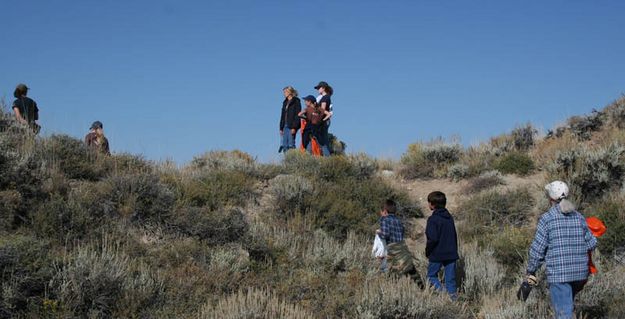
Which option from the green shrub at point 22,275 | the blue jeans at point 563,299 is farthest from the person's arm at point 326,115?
the blue jeans at point 563,299

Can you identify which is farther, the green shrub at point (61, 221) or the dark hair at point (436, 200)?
the dark hair at point (436, 200)

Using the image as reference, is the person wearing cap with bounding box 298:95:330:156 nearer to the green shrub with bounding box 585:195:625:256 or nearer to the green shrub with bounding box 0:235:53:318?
the green shrub with bounding box 585:195:625:256

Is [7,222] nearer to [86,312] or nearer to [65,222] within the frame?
[65,222]

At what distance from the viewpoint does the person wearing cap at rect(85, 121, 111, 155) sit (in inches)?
483

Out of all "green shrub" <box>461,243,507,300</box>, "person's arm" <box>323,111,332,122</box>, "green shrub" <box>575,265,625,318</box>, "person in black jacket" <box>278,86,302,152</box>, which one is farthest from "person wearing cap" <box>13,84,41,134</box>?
"green shrub" <box>575,265,625,318</box>

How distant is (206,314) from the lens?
6.98 metres

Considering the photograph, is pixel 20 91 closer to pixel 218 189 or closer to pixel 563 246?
pixel 218 189

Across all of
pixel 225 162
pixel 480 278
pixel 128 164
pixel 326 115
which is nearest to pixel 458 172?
pixel 326 115

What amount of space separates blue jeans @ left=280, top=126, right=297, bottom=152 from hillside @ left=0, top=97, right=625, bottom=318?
1.34m

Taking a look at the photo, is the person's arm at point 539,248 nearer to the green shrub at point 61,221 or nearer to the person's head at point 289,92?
the green shrub at point 61,221

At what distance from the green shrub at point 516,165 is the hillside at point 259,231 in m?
0.03

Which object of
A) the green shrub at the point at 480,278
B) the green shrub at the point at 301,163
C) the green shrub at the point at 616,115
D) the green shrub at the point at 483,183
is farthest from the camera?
the green shrub at the point at 616,115

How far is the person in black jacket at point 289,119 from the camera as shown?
1552cm

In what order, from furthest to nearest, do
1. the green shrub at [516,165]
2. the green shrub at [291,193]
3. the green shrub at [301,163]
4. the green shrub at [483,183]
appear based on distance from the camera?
1. the green shrub at [516,165]
2. the green shrub at [483,183]
3. the green shrub at [301,163]
4. the green shrub at [291,193]
